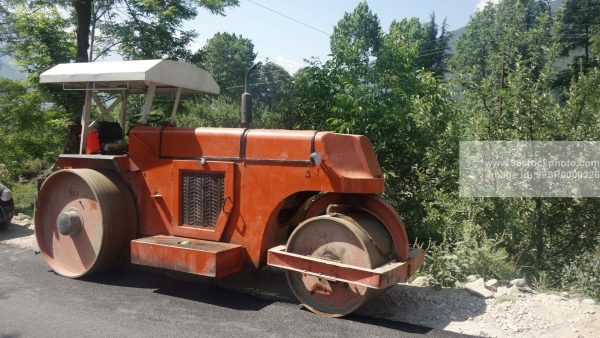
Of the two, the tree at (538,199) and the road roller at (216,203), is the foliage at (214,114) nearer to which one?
the tree at (538,199)

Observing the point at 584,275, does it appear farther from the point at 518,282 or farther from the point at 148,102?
the point at 148,102

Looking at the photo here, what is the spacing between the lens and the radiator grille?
576cm

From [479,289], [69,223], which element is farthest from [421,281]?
[69,223]

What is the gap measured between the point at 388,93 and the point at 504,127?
2.64m

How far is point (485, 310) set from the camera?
196 inches

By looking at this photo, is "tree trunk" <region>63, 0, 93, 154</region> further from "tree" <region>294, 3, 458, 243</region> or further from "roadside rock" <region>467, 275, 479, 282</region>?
"roadside rock" <region>467, 275, 479, 282</region>

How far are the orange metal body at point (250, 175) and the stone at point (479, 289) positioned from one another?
2.84 feet

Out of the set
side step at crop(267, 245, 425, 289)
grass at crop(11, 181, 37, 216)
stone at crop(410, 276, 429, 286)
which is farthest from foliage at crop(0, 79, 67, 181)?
stone at crop(410, 276, 429, 286)

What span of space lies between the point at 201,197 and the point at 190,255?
764mm

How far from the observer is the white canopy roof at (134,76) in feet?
19.5

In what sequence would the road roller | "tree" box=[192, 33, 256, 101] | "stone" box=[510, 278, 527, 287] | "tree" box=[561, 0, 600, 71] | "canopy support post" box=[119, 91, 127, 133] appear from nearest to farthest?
1. the road roller
2. "stone" box=[510, 278, 527, 287]
3. "canopy support post" box=[119, 91, 127, 133]
4. "tree" box=[561, 0, 600, 71]
5. "tree" box=[192, 33, 256, 101]

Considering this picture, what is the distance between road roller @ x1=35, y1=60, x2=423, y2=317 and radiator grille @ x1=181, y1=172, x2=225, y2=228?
1 cm

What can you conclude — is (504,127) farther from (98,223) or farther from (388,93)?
(98,223)

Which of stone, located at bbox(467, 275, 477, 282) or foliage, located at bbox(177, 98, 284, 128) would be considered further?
foliage, located at bbox(177, 98, 284, 128)
